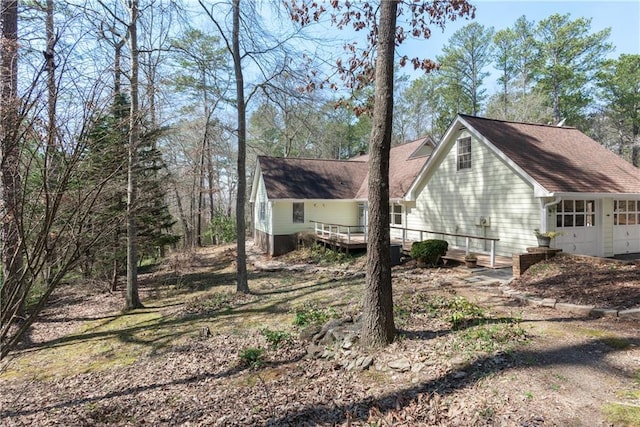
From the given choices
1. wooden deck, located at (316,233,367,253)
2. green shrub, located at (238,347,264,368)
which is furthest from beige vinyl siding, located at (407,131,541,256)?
green shrub, located at (238,347,264,368)

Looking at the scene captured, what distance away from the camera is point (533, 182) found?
400 inches

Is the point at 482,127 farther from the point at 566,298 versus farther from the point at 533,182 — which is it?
the point at 566,298

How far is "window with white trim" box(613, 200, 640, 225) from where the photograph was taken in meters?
11.8

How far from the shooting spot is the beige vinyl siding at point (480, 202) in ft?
36.1

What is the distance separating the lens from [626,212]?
1196 centimetres

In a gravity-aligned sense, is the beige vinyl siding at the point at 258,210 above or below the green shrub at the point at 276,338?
above

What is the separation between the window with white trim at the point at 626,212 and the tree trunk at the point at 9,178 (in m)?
15.3

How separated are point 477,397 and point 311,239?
14.7 m

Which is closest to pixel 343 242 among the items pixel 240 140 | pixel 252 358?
pixel 240 140

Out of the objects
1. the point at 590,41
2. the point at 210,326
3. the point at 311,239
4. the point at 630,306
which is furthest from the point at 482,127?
the point at 590,41

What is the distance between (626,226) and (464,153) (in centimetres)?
588

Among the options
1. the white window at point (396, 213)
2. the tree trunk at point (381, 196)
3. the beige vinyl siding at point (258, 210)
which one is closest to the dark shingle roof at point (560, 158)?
the white window at point (396, 213)

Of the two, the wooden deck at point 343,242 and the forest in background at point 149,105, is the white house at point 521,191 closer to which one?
the wooden deck at point 343,242

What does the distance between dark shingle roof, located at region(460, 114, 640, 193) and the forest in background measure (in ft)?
19.1
